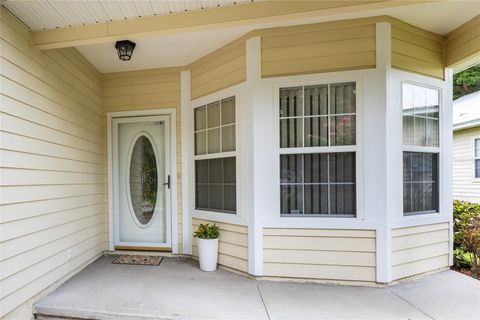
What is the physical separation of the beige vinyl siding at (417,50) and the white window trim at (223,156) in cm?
164

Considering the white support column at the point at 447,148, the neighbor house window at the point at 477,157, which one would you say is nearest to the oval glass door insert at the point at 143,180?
the white support column at the point at 447,148

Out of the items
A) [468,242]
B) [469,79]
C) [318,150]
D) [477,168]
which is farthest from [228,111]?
[469,79]

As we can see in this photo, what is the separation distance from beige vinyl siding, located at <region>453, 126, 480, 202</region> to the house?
195 inches

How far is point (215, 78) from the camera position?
321 centimetres

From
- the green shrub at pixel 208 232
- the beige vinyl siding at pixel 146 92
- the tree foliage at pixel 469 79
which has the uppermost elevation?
the tree foliage at pixel 469 79

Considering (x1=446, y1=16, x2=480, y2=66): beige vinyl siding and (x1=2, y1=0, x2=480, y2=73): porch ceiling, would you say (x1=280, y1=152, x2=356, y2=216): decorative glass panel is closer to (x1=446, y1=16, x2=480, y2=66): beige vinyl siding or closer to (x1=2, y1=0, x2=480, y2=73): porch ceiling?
(x1=2, y1=0, x2=480, y2=73): porch ceiling

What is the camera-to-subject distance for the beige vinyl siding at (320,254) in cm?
262

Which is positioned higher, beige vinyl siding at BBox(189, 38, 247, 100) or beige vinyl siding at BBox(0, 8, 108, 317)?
beige vinyl siding at BBox(189, 38, 247, 100)

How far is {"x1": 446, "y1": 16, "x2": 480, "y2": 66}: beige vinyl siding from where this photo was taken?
2699 mm

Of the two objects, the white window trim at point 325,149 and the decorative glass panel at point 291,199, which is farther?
the decorative glass panel at point 291,199

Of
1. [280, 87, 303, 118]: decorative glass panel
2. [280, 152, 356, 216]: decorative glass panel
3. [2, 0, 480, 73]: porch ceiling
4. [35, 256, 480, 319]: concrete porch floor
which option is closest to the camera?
[2, 0, 480, 73]: porch ceiling

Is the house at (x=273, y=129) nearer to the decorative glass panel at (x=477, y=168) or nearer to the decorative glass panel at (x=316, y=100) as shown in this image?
the decorative glass panel at (x=316, y=100)

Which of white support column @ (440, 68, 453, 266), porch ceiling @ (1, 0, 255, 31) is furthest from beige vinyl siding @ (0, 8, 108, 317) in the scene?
white support column @ (440, 68, 453, 266)

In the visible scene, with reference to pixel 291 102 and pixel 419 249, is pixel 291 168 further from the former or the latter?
pixel 419 249
